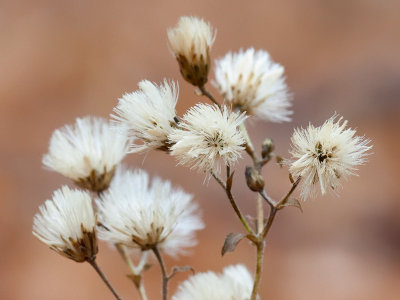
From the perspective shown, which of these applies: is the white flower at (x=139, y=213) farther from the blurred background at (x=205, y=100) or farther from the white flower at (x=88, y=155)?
the blurred background at (x=205, y=100)

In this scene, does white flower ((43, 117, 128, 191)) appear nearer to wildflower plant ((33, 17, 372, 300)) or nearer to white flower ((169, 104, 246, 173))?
wildflower plant ((33, 17, 372, 300))

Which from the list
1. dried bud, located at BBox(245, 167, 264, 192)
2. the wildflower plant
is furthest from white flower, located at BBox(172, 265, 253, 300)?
dried bud, located at BBox(245, 167, 264, 192)

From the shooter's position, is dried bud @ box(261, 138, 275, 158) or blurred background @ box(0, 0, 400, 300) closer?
dried bud @ box(261, 138, 275, 158)

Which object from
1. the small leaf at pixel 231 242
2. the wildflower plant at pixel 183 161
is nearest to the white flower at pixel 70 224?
the wildflower plant at pixel 183 161

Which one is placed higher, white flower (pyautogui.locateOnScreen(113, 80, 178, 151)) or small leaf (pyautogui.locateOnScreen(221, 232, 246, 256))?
white flower (pyautogui.locateOnScreen(113, 80, 178, 151))

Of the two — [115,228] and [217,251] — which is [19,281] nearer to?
[217,251]
